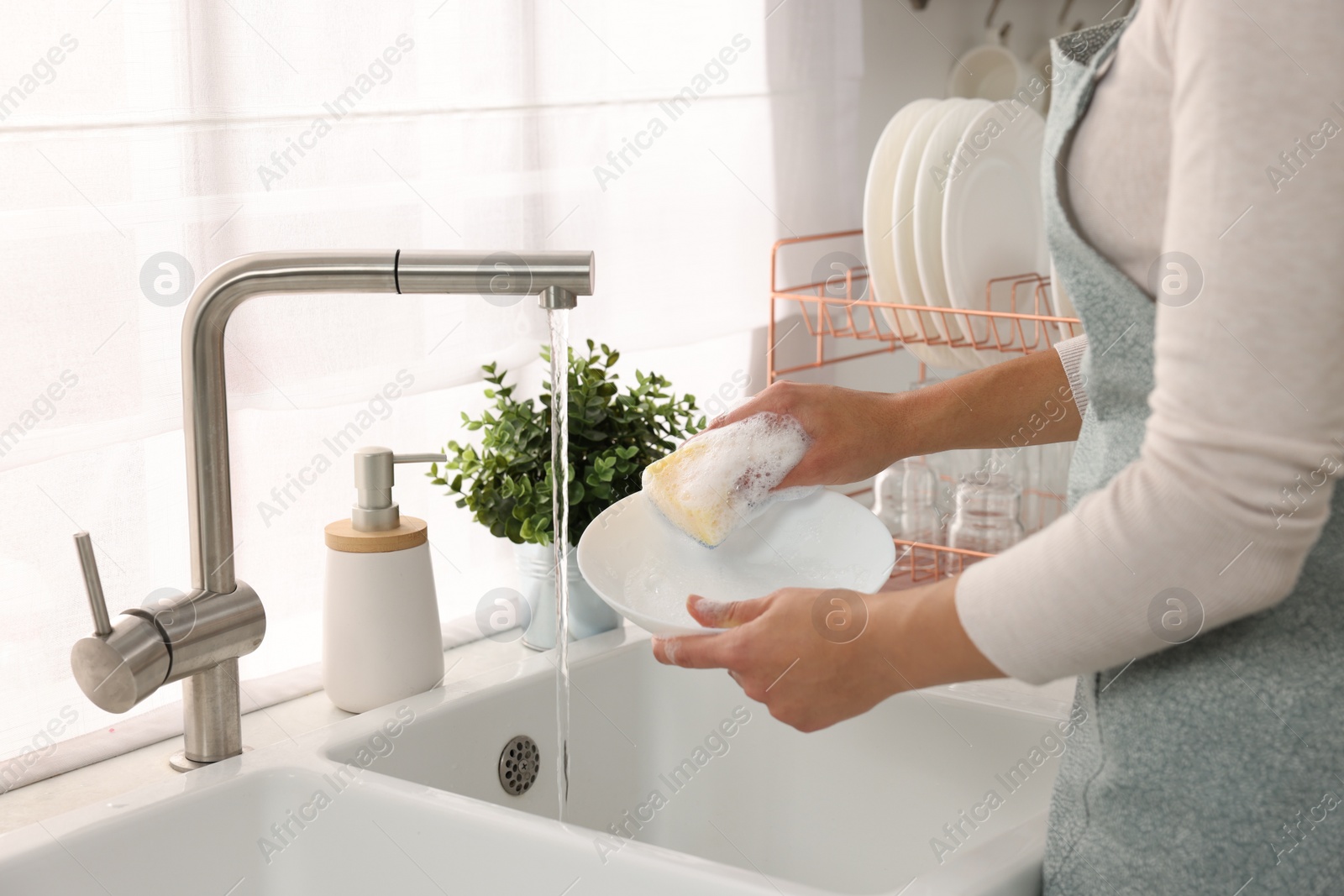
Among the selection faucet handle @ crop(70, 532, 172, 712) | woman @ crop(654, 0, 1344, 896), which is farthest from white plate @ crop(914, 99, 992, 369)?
faucet handle @ crop(70, 532, 172, 712)

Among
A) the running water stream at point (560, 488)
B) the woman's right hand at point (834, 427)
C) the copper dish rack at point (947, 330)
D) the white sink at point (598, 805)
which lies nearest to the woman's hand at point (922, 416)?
the woman's right hand at point (834, 427)

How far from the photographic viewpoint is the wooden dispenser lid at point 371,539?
3.22ft

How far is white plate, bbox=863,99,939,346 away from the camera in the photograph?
1.35 metres

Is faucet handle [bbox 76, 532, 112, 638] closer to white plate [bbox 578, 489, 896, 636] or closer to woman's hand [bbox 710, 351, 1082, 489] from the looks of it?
white plate [bbox 578, 489, 896, 636]

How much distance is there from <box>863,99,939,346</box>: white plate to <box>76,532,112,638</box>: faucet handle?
33.7 inches

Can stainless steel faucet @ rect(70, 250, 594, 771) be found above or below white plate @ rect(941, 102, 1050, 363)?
below

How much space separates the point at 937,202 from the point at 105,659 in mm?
917

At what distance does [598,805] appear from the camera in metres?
1.07

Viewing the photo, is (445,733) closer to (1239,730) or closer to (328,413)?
(328,413)

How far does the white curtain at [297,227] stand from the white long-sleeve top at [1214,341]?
74cm

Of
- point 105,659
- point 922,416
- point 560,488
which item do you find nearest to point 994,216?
point 922,416

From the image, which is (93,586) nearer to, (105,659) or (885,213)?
(105,659)

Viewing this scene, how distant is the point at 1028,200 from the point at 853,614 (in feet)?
3.03

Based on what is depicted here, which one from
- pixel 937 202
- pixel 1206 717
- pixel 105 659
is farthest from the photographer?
pixel 937 202
